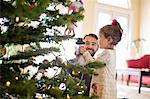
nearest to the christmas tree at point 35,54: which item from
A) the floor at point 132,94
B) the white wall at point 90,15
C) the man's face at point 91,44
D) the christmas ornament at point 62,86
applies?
the christmas ornament at point 62,86

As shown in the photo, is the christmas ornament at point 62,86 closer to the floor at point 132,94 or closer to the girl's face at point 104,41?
the girl's face at point 104,41

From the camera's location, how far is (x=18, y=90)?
0.96 metres

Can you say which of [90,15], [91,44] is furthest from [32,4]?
[90,15]

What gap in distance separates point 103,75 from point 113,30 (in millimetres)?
328

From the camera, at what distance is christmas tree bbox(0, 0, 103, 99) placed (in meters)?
0.98

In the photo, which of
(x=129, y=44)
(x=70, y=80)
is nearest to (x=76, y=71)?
(x=70, y=80)

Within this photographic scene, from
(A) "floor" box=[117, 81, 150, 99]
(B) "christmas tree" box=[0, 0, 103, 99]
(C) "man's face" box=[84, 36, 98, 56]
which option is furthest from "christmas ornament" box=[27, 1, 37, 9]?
(A) "floor" box=[117, 81, 150, 99]

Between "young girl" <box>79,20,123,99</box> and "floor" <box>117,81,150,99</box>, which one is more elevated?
"young girl" <box>79,20,123,99</box>

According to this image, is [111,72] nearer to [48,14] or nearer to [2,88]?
[48,14]

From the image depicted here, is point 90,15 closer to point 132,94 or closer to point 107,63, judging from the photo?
point 132,94

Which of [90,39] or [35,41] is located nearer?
[35,41]

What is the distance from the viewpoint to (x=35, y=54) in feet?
3.64

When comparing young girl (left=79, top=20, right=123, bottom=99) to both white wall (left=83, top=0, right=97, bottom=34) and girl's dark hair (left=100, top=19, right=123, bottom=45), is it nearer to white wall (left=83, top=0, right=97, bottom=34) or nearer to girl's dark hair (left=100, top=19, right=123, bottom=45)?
girl's dark hair (left=100, top=19, right=123, bottom=45)

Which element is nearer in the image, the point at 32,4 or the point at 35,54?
the point at 32,4
